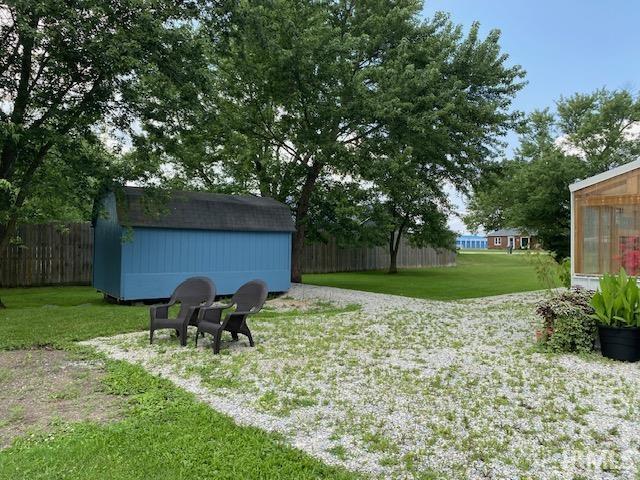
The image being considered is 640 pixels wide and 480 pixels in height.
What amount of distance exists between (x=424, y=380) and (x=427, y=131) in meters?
8.40

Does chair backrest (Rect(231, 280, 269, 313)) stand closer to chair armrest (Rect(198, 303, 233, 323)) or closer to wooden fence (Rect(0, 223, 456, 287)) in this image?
chair armrest (Rect(198, 303, 233, 323))

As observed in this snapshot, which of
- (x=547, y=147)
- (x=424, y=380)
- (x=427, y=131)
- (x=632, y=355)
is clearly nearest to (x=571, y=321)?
(x=632, y=355)

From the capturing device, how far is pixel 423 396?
153 inches

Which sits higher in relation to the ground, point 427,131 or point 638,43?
point 638,43

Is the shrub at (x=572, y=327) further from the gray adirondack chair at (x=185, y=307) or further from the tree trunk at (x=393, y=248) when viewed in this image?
the tree trunk at (x=393, y=248)

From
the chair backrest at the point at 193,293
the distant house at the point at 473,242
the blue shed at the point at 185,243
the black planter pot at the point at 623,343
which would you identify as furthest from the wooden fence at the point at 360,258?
the distant house at the point at 473,242

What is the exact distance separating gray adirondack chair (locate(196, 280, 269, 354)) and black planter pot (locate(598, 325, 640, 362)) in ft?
14.2

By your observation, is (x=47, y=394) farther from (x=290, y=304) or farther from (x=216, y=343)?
(x=290, y=304)

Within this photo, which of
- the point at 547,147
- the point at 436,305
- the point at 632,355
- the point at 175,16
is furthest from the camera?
the point at 547,147

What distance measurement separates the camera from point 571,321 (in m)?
5.62

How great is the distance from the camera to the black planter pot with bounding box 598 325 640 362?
5.18 metres

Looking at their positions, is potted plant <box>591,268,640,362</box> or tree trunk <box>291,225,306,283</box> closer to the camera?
potted plant <box>591,268,640,362</box>

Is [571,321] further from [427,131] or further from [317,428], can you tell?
[427,131]

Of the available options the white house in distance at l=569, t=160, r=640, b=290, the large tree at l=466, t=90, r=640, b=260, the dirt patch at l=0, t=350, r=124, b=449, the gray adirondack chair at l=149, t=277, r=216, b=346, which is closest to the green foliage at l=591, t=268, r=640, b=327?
the white house in distance at l=569, t=160, r=640, b=290
